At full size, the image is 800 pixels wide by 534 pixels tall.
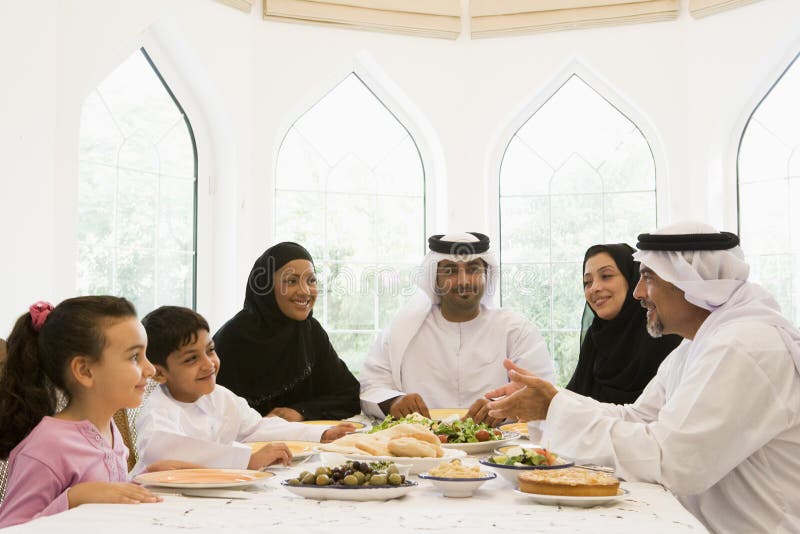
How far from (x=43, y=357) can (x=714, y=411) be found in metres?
1.67

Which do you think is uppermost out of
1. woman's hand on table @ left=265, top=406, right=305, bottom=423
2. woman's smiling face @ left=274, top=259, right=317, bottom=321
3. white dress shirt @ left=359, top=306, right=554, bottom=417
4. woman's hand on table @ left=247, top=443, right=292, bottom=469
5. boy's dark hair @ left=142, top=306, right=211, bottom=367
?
woman's smiling face @ left=274, top=259, right=317, bottom=321

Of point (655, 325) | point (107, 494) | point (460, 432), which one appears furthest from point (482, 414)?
point (107, 494)

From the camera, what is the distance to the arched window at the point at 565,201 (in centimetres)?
658

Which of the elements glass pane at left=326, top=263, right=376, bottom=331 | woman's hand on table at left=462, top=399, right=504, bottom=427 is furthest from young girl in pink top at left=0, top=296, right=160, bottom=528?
glass pane at left=326, top=263, right=376, bottom=331

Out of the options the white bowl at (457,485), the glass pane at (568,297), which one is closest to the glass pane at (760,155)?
the glass pane at (568,297)

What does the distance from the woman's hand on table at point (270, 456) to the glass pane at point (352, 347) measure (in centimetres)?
418

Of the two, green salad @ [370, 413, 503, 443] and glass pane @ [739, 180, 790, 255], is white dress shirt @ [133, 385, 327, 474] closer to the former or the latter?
green salad @ [370, 413, 503, 443]

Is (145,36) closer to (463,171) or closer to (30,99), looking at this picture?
(30,99)

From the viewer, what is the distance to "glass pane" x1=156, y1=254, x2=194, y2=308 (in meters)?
5.84

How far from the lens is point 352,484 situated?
1.86 m

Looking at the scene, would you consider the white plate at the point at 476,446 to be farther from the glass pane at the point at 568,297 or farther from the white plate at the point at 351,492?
the glass pane at the point at 568,297

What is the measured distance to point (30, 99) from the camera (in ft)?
13.6

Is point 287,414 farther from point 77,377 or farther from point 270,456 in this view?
point 77,377

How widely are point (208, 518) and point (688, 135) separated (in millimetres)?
5230
